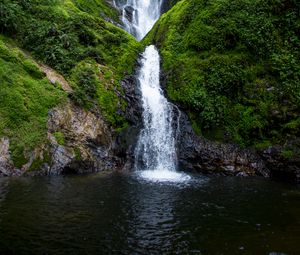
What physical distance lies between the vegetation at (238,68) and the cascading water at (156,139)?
1.36 metres

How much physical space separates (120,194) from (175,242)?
542 cm

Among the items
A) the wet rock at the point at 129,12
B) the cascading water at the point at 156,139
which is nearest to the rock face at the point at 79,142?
the cascading water at the point at 156,139

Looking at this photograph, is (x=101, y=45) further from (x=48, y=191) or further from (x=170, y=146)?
(x=48, y=191)

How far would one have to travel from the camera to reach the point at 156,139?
2308 cm

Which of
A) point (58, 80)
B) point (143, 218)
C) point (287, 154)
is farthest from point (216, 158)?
point (143, 218)

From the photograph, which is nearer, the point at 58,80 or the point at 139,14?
the point at 58,80

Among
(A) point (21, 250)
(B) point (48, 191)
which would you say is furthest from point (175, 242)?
(B) point (48, 191)

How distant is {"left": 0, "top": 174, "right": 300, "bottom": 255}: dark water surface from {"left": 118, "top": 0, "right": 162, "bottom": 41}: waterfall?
84.9 ft

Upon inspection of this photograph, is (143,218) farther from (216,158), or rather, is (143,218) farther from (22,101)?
(22,101)

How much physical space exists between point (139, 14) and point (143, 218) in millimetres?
33192

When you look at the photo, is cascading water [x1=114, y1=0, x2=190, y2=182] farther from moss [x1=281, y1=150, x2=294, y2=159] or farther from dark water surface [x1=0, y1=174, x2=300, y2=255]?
moss [x1=281, y1=150, x2=294, y2=159]

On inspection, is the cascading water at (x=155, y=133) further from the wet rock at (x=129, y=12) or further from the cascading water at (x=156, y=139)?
the wet rock at (x=129, y=12)

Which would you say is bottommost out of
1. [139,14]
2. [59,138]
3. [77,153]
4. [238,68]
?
[77,153]

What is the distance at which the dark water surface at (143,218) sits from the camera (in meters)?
9.50
